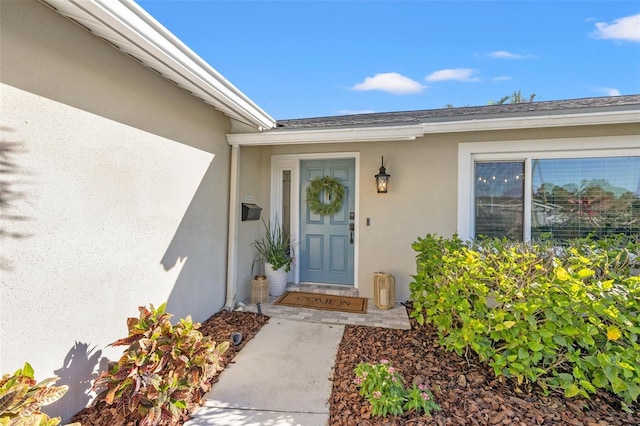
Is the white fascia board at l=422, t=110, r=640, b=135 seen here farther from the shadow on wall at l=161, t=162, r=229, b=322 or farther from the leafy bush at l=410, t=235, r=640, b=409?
the shadow on wall at l=161, t=162, r=229, b=322

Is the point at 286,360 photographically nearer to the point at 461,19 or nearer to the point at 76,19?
the point at 76,19

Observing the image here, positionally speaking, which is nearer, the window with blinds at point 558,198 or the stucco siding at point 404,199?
the window with blinds at point 558,198

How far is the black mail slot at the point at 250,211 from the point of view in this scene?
168 inches

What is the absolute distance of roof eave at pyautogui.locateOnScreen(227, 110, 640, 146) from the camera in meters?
3.25

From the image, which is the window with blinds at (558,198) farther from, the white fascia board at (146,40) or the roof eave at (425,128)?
the white fascia board at (146,40)

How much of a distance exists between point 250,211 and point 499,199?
12.4ft

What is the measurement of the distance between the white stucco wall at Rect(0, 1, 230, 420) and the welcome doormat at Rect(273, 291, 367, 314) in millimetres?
1760

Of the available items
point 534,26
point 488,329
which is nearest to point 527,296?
point 488,329

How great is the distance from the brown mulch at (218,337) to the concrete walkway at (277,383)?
0.28 feet

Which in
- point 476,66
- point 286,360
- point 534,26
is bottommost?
point 286,360

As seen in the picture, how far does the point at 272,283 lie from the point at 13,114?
3.64 metres

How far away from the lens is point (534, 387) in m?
2.21

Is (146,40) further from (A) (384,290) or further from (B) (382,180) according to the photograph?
(A) (384,290)

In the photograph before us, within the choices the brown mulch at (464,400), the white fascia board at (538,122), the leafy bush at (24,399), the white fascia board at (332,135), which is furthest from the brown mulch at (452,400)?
the white fascia board at (538,122)
